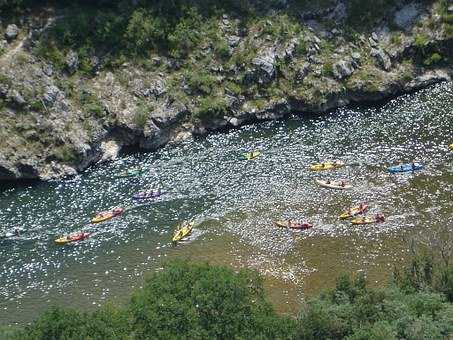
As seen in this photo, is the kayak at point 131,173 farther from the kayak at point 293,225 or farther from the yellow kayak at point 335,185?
the yellow kayak at point 335,185

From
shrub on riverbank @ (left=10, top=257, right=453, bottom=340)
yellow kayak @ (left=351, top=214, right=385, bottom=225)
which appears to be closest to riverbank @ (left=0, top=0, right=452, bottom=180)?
yellow kayak @ (left=351, top=214, right=385, bottom=225)

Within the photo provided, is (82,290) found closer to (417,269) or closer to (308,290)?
(308,290)

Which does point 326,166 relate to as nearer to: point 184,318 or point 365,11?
point 365,11

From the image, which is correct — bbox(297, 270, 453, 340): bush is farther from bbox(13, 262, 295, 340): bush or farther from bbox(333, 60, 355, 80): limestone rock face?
bbox(333, 60, 355, 80): limestone rock face

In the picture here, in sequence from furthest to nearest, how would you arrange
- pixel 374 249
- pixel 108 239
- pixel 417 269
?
pixel 108 239 → pixel 374 249 → pixel 417 269

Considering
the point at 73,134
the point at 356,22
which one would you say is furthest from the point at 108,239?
the point at 356,22

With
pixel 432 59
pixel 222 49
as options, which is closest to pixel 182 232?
pixel 222 49

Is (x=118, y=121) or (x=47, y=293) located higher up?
(x=118, y=121)
